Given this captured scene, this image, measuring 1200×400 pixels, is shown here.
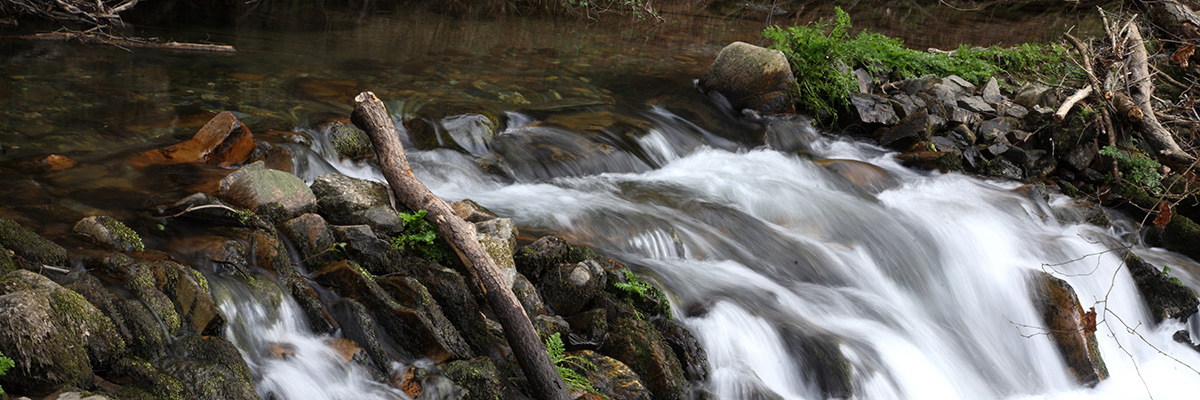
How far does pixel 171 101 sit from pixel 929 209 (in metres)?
6.70

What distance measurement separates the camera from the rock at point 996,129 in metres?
8.79

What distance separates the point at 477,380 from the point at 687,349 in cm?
132

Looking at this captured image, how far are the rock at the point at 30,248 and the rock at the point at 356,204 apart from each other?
4.73 ft

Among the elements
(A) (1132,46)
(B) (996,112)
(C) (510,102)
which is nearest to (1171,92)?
(A) (1132,46)

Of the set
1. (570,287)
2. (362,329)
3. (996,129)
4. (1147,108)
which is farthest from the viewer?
(996,129)

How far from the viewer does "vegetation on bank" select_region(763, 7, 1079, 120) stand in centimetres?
933

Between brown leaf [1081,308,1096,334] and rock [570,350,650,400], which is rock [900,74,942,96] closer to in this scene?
brown leaf [1081,308,1096,334]

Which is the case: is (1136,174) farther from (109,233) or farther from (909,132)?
(109,233)

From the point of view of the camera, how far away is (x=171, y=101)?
23.4 feet

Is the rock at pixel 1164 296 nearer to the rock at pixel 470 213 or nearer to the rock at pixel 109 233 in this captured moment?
the rock at pixel 470 213

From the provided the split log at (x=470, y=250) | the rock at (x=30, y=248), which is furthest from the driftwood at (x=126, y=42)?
the rock at (x=30, y=248)

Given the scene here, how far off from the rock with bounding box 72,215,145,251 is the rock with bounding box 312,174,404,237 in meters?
1.05

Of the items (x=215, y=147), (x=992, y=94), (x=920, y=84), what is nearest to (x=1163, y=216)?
(x=992, y=94)

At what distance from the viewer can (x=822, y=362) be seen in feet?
16.2
